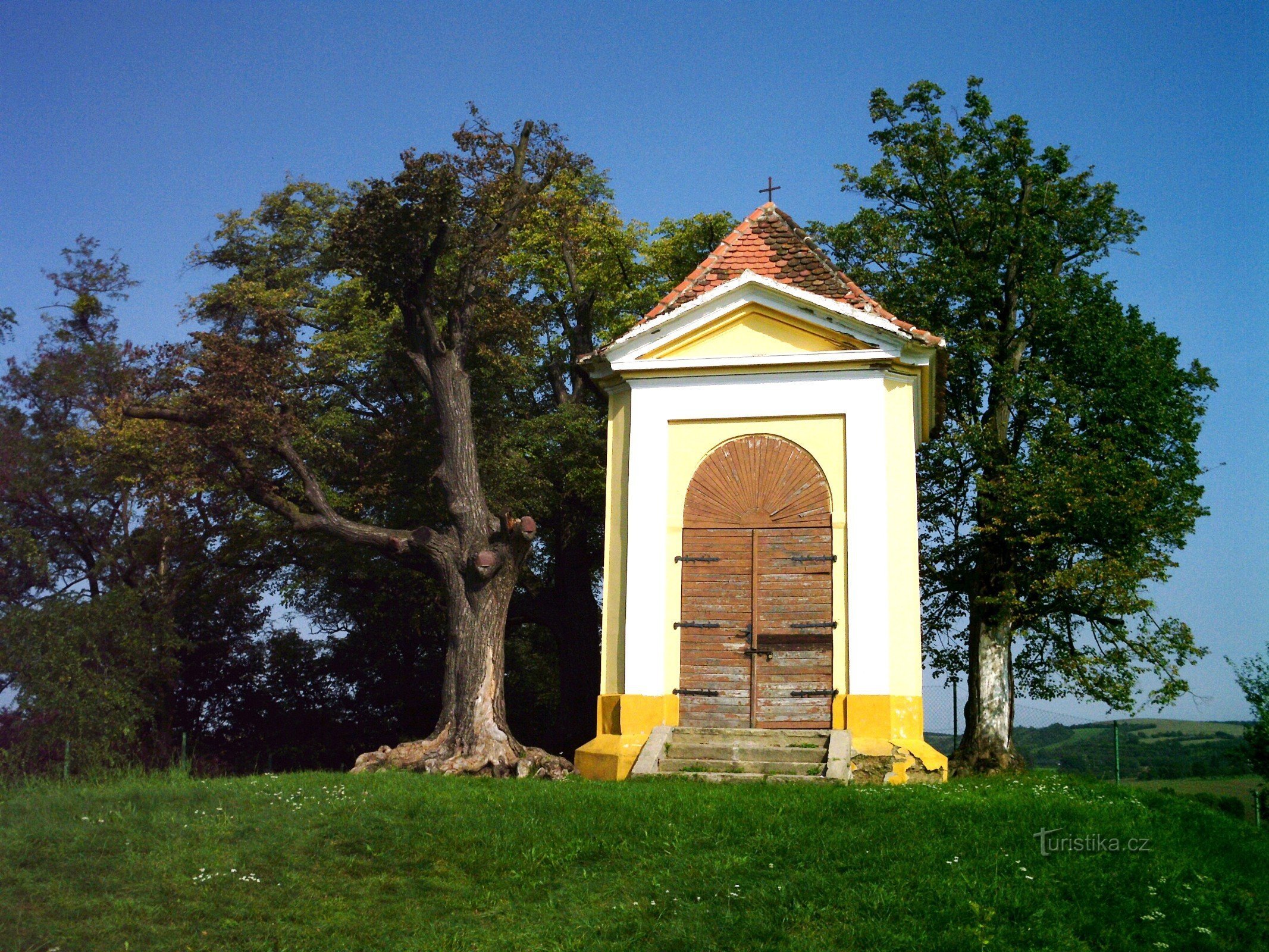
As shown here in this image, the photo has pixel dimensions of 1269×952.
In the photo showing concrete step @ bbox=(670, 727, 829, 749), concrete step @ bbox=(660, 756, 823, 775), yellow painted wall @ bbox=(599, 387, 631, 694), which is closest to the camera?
concrete step @ bbox=(660, 756, 823, 775)

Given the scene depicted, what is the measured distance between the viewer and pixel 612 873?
9.23 metres

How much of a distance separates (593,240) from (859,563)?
569 inches

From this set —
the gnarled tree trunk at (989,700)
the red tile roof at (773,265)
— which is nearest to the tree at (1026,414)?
the gnarled tree trunk at (989,700)

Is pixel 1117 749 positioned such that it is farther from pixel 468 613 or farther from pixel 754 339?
pixel 468 613

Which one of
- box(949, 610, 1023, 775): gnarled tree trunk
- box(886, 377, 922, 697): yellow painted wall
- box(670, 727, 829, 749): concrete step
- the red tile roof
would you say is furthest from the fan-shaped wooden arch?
box(949, 610, 1023, 775): gnarled tree trunk

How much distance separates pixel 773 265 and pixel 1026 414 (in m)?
8.25

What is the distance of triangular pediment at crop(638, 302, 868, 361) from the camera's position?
623 inches

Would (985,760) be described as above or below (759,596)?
below

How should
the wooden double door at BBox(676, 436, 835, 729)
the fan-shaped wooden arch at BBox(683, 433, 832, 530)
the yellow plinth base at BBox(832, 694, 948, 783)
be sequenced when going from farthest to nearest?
the fan-shaped wooden arch at BBox(683, 433, 832, 530)
the wooden double door at BBox(676, 436, 835, 729)
the yellow plinth base at BBox(832, 694, 948, 783)

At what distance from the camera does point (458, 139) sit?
1978cm

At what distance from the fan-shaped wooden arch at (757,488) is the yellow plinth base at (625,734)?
2.32 metres

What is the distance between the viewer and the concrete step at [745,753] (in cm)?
1384

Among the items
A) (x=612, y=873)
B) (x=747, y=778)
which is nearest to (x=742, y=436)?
(x=747, y=778)

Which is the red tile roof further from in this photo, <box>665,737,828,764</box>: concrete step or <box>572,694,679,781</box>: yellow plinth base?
<box>665,737,828,764</box>: concrete step
